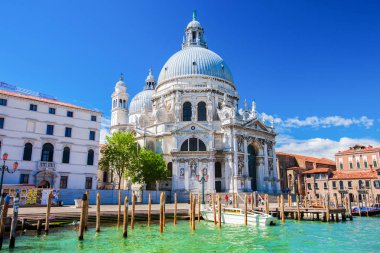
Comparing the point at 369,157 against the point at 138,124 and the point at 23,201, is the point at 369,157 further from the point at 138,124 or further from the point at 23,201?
the point at 23,201

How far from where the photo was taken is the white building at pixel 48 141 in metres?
26.0

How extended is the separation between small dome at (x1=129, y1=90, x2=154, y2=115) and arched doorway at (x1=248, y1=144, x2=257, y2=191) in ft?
67.0

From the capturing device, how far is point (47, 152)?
27.5 meters

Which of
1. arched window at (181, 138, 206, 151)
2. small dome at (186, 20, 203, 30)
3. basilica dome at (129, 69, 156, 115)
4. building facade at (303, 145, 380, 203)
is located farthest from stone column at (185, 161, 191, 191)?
small dome at (186, 20, 203, 30)

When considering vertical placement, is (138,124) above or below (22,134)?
above

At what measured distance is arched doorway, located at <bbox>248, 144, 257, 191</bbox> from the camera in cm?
3984

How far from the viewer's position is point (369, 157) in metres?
45.0

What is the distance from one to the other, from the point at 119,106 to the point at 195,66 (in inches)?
653

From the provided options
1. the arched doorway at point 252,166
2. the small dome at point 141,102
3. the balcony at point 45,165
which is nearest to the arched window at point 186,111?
the arched doorway at point 252,166

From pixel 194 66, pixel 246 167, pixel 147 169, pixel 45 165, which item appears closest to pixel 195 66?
pixel 194 66

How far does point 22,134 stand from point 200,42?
109 feet

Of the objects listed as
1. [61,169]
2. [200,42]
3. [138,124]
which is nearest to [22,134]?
[61,169]

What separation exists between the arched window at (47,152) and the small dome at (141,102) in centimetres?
2682

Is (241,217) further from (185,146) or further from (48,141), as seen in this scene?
(185,146)
